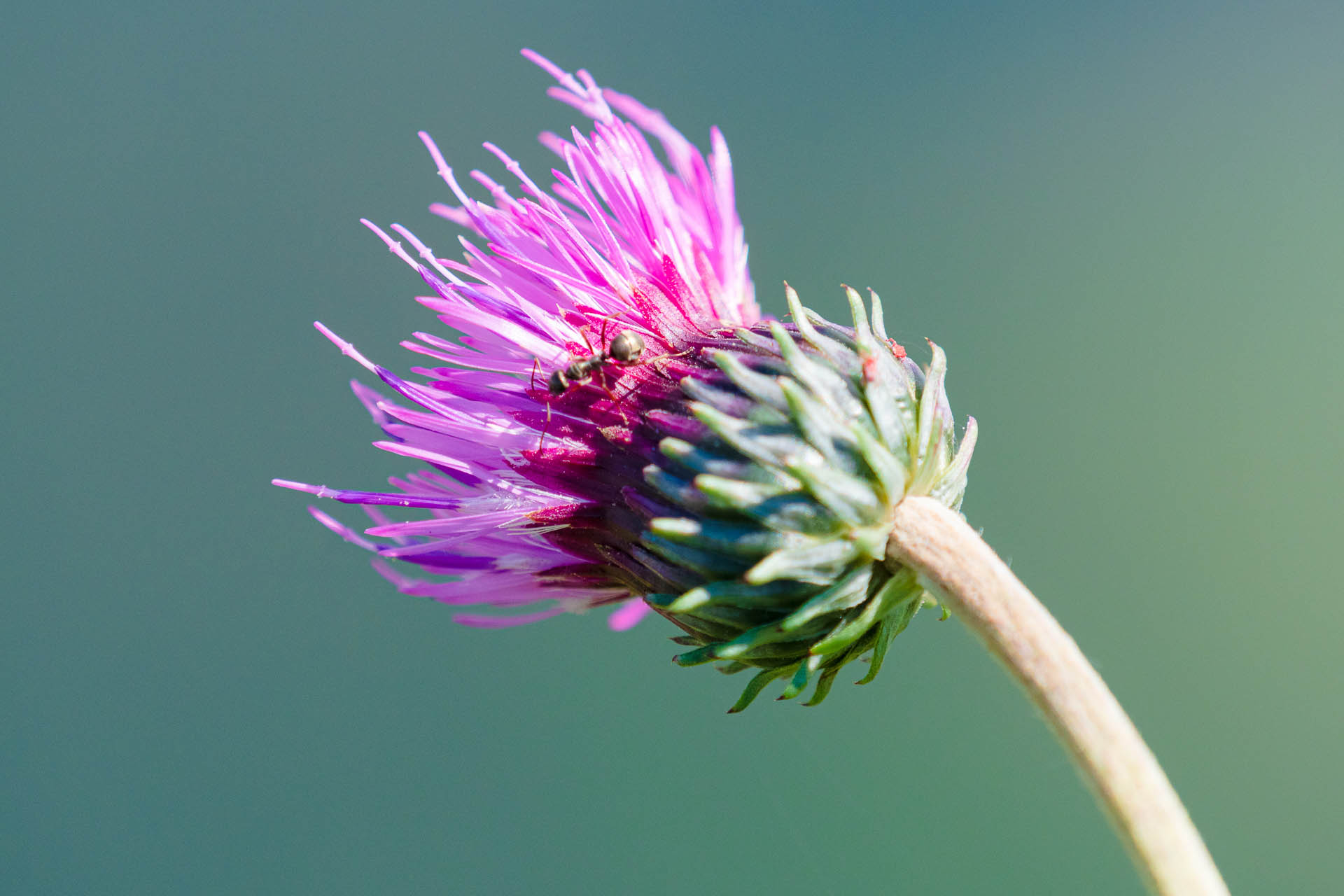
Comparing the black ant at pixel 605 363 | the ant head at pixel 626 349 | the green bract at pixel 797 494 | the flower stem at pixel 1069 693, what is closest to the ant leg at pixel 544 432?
the black ant at pixel 605 363

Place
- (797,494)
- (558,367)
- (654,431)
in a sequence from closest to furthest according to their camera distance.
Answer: (797,494), (654,431), (558,367)

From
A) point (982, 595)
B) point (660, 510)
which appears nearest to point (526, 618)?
point (660, 510)

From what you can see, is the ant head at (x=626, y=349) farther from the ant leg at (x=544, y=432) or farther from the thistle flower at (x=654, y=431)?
the ant leg at (x=544, y=432)

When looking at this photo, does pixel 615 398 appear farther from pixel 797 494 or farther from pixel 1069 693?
pixel 1069 693

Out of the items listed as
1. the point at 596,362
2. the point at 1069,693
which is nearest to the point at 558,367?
the point at 596,362

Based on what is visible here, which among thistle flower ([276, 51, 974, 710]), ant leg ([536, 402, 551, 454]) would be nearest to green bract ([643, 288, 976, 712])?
thistle flower ([276, 51, 974, 710])
